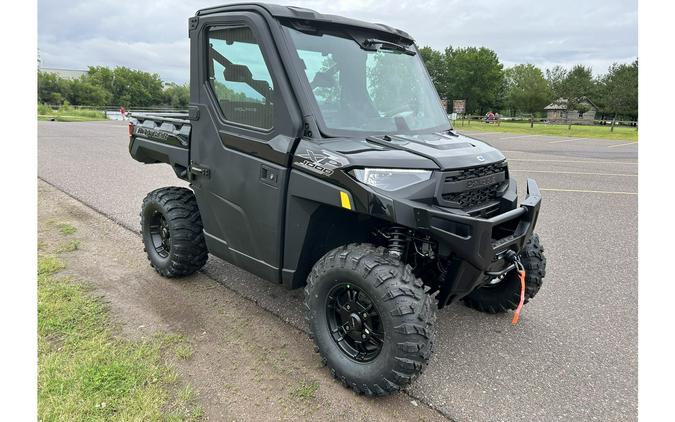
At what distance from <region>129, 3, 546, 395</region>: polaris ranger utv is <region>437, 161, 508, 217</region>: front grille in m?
0.01

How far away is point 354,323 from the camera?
290 centimetres

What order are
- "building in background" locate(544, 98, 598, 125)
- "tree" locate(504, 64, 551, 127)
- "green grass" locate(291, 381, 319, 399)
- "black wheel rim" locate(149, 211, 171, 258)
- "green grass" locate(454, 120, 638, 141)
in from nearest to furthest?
"green grass" locate(291, 381, 319, 399)
"black wheel rim" locate(149, 211, 171, 258)
"green grass" locate(454, 120, 638, 141)
"building in background" locate(544, 98, 598, 125)
"tree" locate(504, 64, 551, 127)

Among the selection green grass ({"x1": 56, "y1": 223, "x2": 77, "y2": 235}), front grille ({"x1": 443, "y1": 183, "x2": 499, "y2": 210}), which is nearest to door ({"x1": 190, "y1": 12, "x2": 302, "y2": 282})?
front grille ({"x1": 443, "y1": 183, "x2": 499, "y2": 210})

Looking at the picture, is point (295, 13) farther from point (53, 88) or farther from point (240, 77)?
point (53, 88)

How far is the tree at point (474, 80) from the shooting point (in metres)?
69.6

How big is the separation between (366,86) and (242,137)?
970 millimetres

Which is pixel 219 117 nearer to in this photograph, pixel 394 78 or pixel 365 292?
pixel 394 78

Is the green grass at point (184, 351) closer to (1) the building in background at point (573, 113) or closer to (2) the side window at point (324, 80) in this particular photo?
(2) the side window at point (324, 80)

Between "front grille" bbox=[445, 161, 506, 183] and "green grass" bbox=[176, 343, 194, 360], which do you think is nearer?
"front grille" bbox=[445, 161, 506, 183]

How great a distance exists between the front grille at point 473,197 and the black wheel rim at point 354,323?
0.80 metres

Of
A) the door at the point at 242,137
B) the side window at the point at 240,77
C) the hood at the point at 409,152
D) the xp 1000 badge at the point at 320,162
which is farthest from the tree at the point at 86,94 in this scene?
the hood at the point at 409,152

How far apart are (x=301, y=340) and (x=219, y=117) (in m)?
1.81

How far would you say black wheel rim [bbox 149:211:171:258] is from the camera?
4562 mm

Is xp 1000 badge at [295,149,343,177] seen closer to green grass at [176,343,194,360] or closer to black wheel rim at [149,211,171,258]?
green grass at [176,343,194,360]
